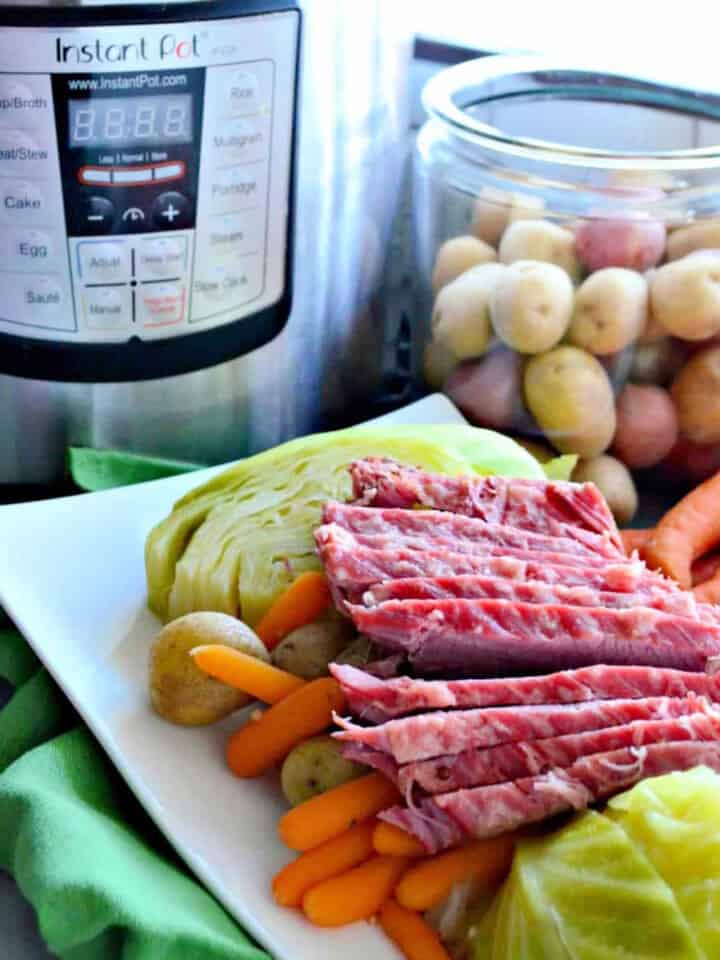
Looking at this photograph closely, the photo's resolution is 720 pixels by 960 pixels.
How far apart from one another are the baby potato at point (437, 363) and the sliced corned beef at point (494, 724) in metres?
0.47

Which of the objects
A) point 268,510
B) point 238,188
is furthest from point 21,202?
point 268,510

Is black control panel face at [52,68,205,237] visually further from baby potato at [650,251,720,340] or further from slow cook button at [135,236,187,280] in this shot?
baby potato at [650,251,720,340]

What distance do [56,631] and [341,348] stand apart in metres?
0.37

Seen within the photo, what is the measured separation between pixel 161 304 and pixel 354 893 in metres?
0.47

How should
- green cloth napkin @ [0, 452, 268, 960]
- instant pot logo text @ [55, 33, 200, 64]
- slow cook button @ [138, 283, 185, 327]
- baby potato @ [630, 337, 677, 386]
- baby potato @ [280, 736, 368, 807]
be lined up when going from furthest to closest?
1. baby potato @ [630, 337, 677, 386]
2. slow cook button @ [138, 283, 185, 327]
3. instant pot logo text @ [55, 33, 200, 64]
4. baby potato @ [280, 736, 368, 807]
5. green cloth napkin @ [0, 452, 268, 960]

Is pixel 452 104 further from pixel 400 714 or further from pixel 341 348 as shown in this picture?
pixel 400 714

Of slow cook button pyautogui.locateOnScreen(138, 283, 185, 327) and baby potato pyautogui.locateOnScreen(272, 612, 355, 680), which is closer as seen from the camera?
baby potato pyautogui.locateOnScreen(272, 612, 355, 680)

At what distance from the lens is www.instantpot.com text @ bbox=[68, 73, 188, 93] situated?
36.2 inches

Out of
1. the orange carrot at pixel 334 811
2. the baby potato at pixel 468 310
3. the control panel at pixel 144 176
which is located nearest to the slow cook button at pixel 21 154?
the control panel at pixel 144 176

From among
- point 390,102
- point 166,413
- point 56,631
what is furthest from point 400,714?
point 390,102

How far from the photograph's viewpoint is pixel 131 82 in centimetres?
93

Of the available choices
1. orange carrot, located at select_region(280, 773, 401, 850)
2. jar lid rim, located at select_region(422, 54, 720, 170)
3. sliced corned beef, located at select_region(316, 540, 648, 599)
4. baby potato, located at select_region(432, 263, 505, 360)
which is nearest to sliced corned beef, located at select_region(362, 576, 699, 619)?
sliced corned beef, located at select_region(316, 540, 648, 599)

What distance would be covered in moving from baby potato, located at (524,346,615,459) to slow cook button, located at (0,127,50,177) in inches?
16.3

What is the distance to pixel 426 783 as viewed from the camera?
2.45 feet
